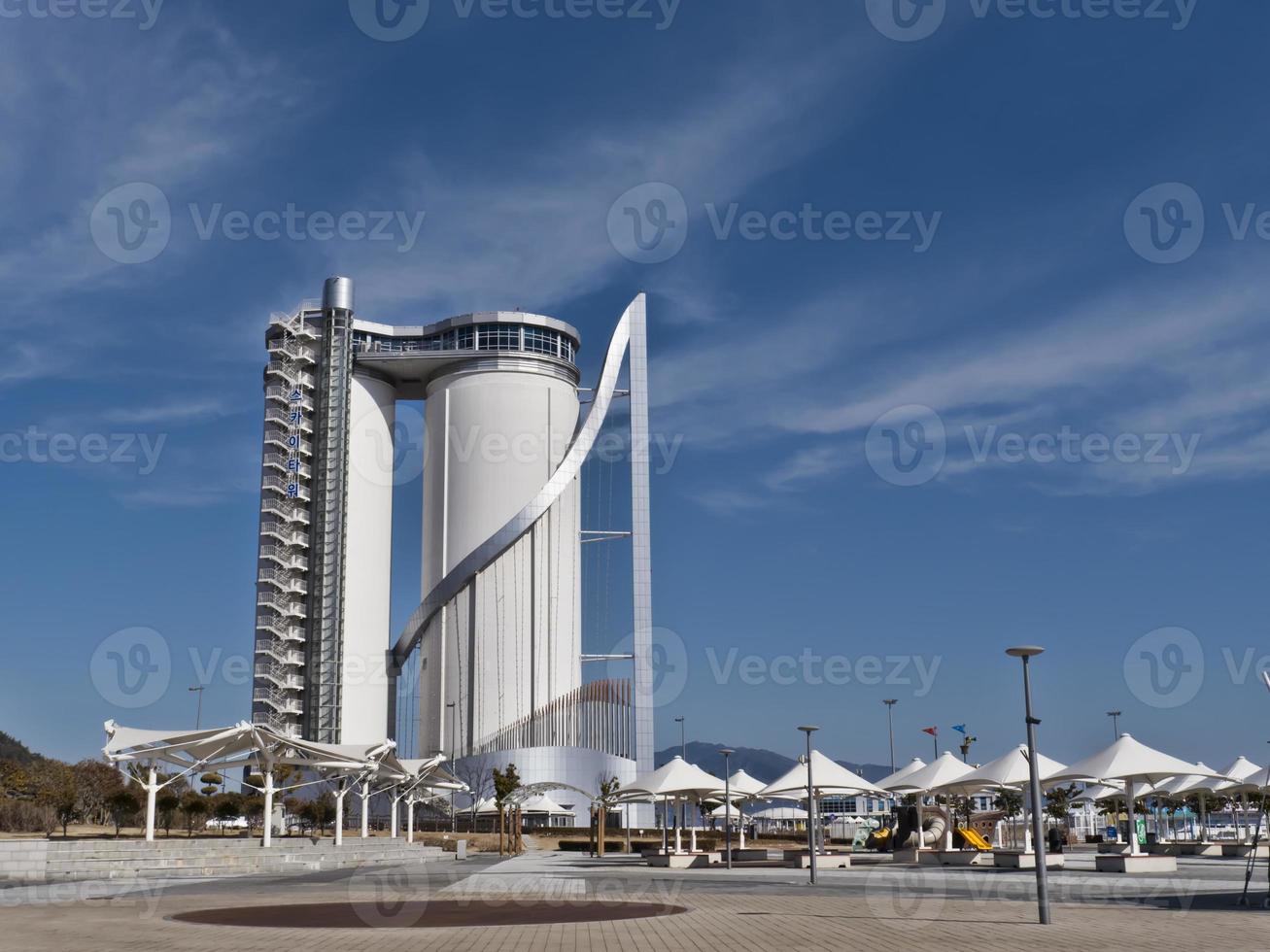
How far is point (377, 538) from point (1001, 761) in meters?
51.0

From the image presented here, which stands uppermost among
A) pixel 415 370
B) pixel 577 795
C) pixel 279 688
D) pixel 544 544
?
pixel 415 370

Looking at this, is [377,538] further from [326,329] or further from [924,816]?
[924,816]

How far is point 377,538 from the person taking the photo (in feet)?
260

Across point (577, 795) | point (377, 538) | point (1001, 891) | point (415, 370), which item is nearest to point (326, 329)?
point (415, 370)

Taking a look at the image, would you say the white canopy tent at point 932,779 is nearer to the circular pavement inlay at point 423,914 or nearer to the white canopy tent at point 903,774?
the white canopy tent at point 903,774

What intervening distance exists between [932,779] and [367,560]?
48354 mm

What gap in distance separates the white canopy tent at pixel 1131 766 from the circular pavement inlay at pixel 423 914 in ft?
50.5

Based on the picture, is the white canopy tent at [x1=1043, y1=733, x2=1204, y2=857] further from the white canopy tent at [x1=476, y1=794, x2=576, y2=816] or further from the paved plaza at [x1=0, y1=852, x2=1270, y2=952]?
the white canopy tent at [x1=476, y1=794, x2=576, y2=816]

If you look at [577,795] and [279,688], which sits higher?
[279,688]

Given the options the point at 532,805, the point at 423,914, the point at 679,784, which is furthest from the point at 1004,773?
the point at 532,805

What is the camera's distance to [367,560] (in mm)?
78188

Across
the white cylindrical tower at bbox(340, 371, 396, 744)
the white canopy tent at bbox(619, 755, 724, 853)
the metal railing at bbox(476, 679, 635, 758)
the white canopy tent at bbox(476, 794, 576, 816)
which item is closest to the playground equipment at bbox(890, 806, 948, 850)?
the white canopy tent at bbox(619, 755, 724, 853)

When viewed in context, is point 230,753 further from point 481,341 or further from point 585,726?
point 481,341

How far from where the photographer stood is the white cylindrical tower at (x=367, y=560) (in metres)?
75.4
